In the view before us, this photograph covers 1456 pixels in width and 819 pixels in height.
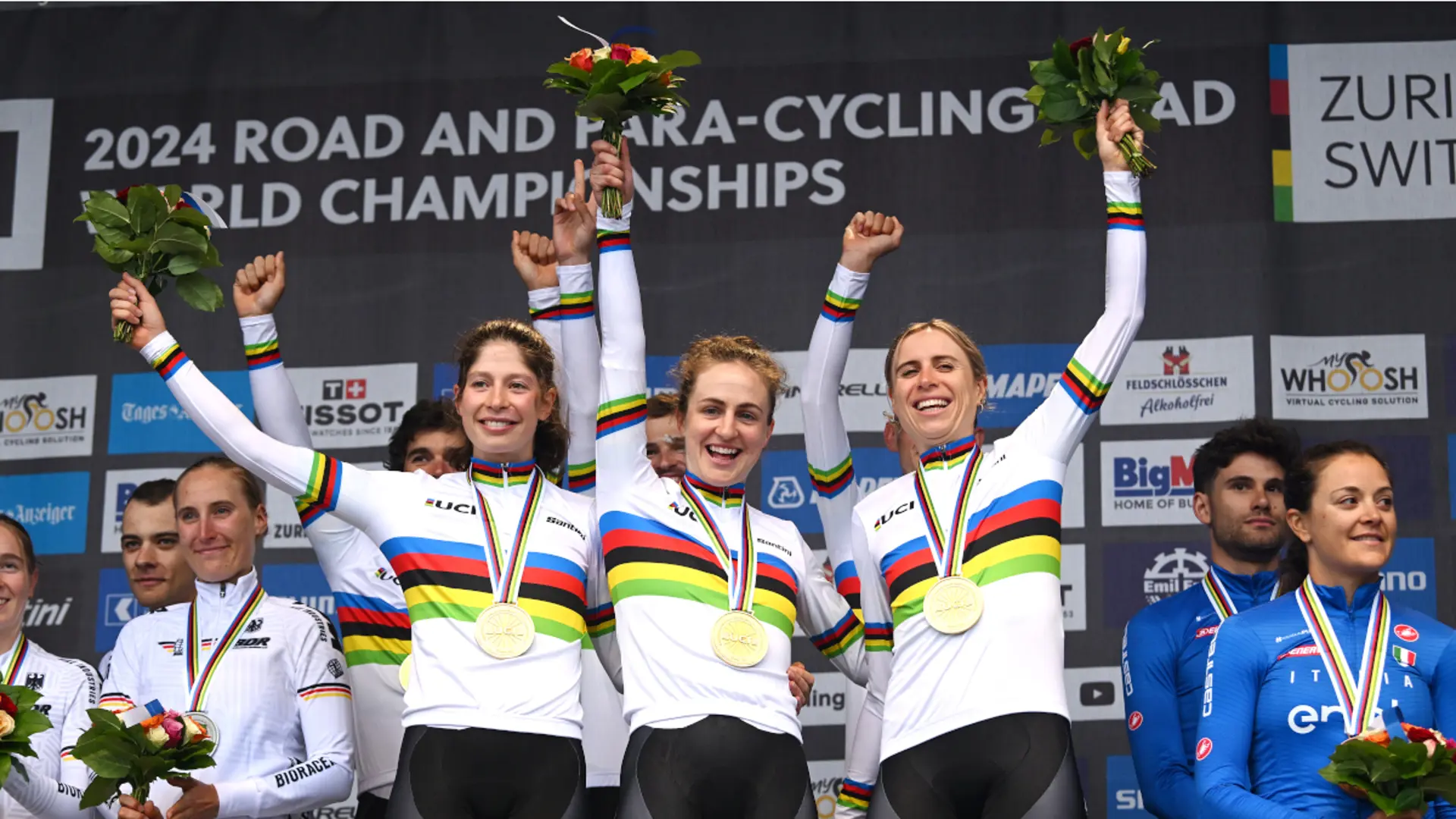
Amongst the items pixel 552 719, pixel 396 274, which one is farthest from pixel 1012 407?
pixel 552 719

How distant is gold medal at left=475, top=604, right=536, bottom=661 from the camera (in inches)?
123

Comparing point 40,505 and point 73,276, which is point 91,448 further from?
point 73,276

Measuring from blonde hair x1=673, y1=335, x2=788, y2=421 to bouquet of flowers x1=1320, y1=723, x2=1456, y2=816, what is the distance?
1203mm

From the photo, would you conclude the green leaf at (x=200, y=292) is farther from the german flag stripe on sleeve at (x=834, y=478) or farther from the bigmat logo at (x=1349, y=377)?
the bigmat logo at (x=1349, y=377)

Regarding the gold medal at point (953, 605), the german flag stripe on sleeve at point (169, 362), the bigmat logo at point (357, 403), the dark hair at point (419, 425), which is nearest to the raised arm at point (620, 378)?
the gold medal at point (953, 605)

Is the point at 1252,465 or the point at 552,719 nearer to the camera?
the point at 552,719

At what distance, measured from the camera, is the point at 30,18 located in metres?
5.67

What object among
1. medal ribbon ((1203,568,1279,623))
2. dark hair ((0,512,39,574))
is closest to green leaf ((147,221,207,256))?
dark hair ((0,512,39,574))

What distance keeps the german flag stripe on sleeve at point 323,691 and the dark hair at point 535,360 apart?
66cm

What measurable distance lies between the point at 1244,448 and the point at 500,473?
71.0 inches

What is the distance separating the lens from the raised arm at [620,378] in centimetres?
324

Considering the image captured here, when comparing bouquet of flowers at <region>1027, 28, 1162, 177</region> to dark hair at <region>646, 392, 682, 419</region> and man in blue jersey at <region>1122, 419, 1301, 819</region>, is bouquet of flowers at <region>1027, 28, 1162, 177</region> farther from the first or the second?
dark hair at <region>646, 392, 682, 419</region>

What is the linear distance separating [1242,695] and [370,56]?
353cm

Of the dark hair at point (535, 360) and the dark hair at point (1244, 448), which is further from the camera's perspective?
the dark hair at point (1244, 448)
